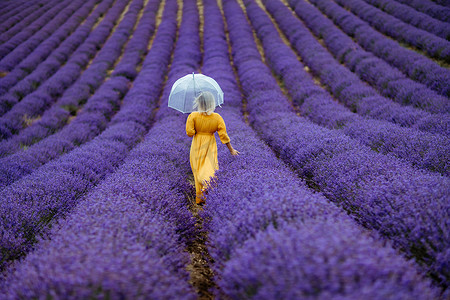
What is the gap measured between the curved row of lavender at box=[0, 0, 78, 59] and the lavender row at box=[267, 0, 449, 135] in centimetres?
1197

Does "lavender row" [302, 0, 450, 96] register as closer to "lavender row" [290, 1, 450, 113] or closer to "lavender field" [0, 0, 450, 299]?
"lavender field" [0, 0, 450, 299]

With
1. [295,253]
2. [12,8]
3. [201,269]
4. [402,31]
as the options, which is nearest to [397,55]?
[402,31]

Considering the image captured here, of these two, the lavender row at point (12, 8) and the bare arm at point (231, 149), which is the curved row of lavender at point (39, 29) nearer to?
the lavender row at point (12, 8)

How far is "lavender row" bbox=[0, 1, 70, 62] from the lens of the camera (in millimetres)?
12188

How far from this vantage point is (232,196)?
2.12 meters

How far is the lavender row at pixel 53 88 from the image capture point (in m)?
6.37

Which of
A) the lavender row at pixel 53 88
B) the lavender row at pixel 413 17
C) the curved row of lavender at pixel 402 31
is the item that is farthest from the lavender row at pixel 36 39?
the lavender row at pixel 413 17

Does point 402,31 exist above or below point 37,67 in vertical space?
above

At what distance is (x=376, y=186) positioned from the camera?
2.11 meters

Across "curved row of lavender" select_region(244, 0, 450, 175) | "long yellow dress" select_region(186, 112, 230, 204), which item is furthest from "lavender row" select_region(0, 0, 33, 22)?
"long yellow dress" select_region(186, 112, 230, 204)

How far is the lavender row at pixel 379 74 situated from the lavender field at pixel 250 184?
0.17 ft

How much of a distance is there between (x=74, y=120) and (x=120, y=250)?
5976 mm

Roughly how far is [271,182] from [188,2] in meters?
19.0

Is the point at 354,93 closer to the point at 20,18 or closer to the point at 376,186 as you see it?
the point at 376,186
